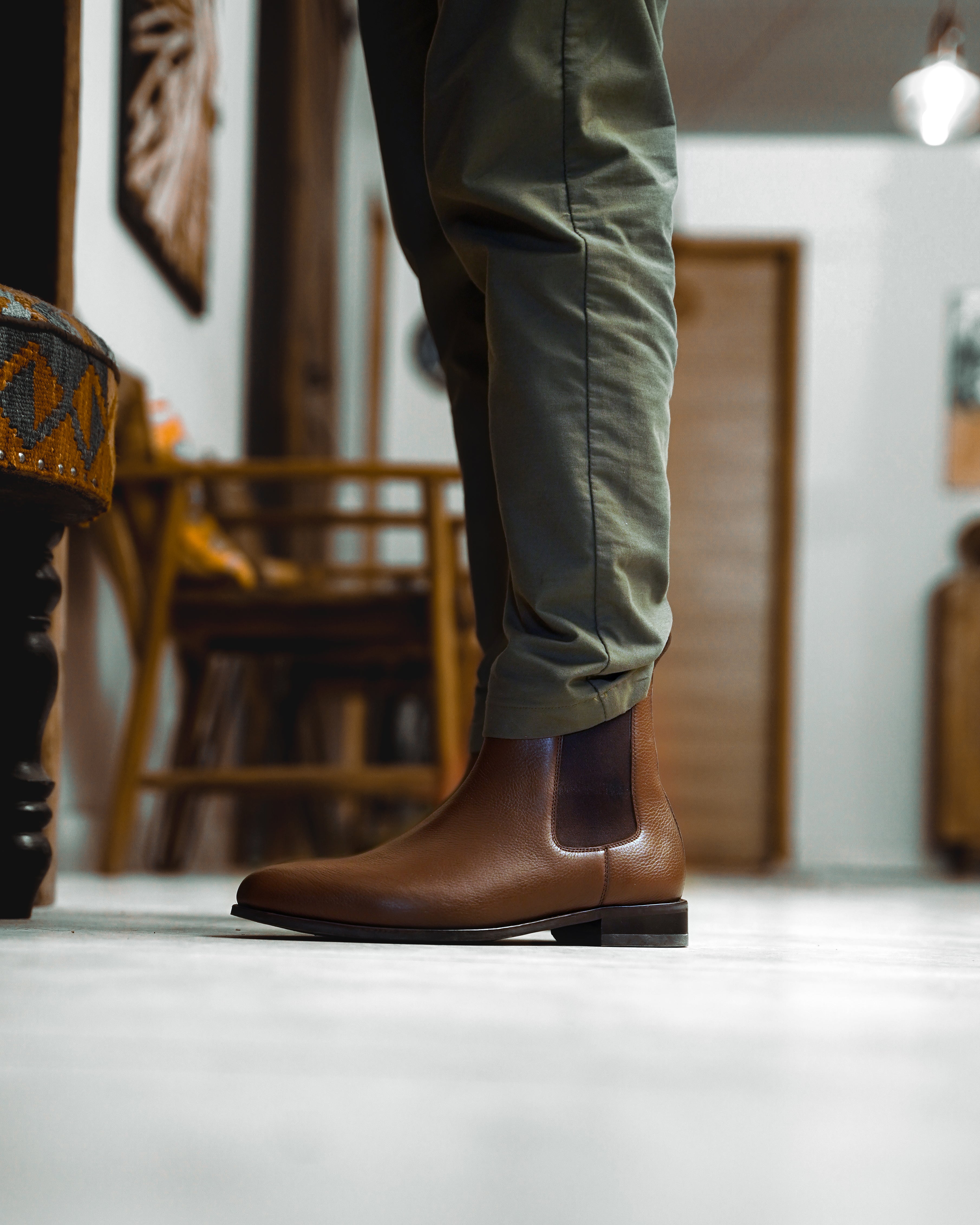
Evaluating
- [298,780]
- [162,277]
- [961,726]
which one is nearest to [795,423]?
[961,726]

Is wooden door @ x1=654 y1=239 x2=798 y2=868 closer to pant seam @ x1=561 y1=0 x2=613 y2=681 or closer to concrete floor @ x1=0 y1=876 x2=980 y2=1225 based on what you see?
pant seam @ x1=561 y1=0 x2=613 y2=681

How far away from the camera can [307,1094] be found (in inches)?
13.7

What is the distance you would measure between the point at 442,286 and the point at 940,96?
2808 millimetres

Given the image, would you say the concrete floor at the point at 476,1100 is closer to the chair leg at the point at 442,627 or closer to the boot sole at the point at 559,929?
the boot sole at the point at 559,929

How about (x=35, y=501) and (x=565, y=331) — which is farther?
(x=35, y=501)

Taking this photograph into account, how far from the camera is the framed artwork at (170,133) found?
215cm

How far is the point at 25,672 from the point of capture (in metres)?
0.94

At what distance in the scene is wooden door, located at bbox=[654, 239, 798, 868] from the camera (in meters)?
4.83

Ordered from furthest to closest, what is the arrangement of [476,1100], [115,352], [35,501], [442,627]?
1. [442,627]
2. [115,352]
3. [35,501]
4. [476,1100]

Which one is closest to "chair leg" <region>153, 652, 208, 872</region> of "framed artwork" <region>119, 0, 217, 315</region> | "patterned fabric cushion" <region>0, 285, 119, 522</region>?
"framed artwork" <region>119, 0, 217, 315</region>

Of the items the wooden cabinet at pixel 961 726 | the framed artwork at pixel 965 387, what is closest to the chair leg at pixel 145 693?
the wooden cabinet at pixel 961 726

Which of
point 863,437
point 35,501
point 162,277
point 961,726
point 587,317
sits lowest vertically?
point 961,726

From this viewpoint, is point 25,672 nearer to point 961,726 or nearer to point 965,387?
point 961,726

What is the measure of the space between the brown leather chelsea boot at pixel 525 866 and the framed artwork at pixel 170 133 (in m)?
1.70
